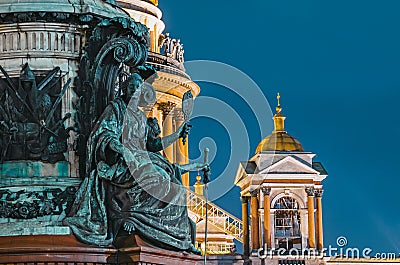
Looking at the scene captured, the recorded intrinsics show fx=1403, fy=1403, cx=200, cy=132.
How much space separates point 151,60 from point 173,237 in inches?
1502

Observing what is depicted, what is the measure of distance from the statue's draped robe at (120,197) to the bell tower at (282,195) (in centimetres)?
3978

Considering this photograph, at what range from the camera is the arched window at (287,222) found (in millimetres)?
55594

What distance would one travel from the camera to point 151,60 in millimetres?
51938

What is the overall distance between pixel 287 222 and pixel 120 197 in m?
42.4

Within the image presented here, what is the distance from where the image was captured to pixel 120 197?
1395 centimetres

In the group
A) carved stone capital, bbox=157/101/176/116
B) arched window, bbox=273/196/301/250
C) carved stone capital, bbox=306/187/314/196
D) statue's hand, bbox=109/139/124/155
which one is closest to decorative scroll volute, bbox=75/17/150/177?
statue's hand, bbox=109/139/124/155

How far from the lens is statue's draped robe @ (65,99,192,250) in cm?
1379

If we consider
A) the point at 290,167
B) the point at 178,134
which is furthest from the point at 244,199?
the point at 178,134

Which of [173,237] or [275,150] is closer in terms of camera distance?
[173,237]

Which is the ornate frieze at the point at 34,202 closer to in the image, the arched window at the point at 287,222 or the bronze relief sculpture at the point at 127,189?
the bronze relief sculpture at the point at 127,189

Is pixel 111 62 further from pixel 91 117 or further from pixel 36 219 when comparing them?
pixel 36 219

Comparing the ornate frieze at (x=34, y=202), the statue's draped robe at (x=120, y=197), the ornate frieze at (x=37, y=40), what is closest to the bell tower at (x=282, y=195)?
the ornate frieze at (x=37, y=40)

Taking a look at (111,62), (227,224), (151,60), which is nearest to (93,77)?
(111,62)

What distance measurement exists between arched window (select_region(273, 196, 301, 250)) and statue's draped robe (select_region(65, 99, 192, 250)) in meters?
41.4
